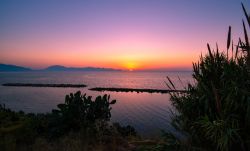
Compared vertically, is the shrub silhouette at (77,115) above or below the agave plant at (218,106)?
below

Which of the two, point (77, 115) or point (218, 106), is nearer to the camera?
point (218, 106)

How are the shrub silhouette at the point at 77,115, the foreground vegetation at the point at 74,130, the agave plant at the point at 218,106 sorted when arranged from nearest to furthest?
1. the agave plant at the point at 218,106
2. the foreground vegetation at the point at 74,130
3. the shrub silhouette at the point at 77,115

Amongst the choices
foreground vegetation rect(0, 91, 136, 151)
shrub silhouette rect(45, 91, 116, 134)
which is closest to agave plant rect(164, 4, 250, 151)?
foreground vegetation rect(0, 91, 136, 151)

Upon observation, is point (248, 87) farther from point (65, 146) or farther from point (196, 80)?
point (65, 146)

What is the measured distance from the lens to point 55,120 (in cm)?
→ 1093

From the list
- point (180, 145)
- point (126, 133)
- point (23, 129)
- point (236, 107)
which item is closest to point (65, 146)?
point (23, 129)

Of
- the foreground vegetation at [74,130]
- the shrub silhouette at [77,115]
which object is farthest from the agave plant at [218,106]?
the shrub silhouette at [77,115]

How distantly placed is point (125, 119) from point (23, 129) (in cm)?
1698

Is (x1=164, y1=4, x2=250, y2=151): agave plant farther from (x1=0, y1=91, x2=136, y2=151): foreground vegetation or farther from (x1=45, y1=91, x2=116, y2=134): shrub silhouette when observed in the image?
(x1=45, y1=91, x2=116, y2=134): shrub silhouette

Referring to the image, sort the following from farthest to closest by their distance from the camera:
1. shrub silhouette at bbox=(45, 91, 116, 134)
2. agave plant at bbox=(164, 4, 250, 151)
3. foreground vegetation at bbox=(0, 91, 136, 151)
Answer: shrub silhouette at bbox=(45, 91, 116, 134) → foreground vegetation at bbox=(0, 91, 136, 151) → agave plant at bbox=(164, 4, 250, 151)

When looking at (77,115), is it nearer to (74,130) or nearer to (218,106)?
(74,130)

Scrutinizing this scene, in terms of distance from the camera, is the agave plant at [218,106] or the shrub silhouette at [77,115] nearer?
the agave plant at [218,106]

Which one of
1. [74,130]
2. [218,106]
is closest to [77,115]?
[74,130]

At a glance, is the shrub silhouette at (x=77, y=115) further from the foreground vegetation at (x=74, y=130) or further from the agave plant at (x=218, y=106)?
the agave plant at (x=218, y=106)
